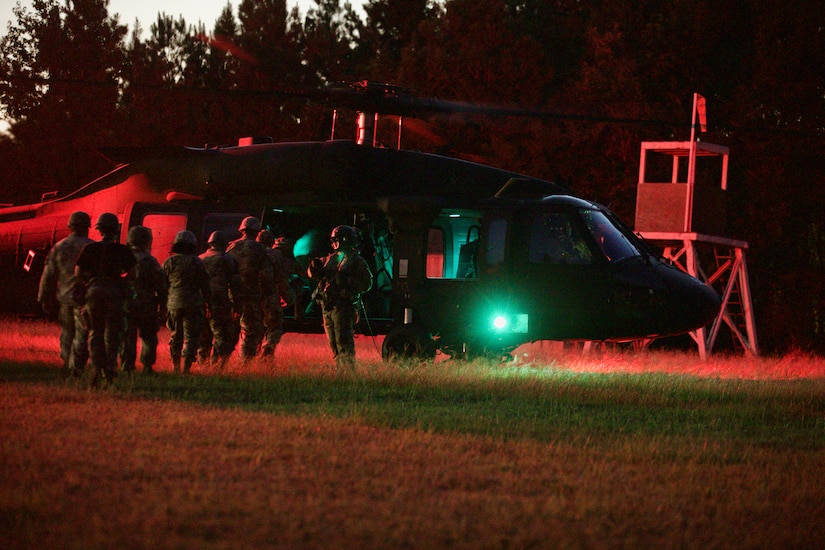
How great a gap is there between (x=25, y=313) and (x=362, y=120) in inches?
274

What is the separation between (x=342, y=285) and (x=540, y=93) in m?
20.5

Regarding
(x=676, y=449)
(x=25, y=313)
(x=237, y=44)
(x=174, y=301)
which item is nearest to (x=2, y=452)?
(x=676, y=449)

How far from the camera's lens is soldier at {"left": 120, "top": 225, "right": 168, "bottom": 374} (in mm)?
12344

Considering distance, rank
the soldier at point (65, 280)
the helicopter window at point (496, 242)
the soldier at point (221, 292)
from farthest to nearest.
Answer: the helicopter window at point (496, 242) < the soldier at point (221, 292) < the soldier at point (65, 280)

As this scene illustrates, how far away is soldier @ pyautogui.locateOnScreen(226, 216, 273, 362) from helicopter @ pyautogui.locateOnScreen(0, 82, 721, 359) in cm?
100

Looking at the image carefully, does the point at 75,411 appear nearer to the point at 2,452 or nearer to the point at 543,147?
the point at 2,452

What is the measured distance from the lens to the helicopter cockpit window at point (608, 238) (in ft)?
45.8

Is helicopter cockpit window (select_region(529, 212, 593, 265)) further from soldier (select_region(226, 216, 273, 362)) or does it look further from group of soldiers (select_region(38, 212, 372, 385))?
soldier (select_region(226, 216, 273, 362))

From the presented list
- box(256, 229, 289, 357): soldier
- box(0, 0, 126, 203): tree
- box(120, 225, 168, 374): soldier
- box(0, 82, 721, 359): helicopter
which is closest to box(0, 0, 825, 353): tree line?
box(0, 0, 126, 203): tree

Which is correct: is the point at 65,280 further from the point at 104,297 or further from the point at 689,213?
the point at 689,213

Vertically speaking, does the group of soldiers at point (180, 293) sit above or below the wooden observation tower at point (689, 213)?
below

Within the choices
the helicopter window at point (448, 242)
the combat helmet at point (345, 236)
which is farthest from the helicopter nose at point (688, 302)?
the combat helmet at point (345, 236)

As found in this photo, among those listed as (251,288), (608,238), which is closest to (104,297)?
(251,288)

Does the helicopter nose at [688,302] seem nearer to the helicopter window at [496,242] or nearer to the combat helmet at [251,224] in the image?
the helicopter window at [496,242]
